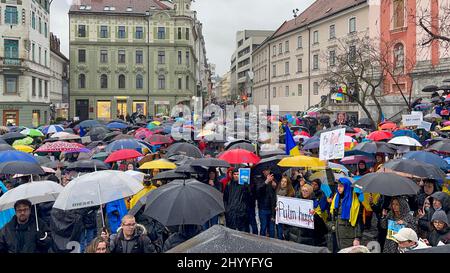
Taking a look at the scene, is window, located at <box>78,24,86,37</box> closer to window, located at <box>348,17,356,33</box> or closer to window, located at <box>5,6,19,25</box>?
window, located at <box>5,6,19,25</box>

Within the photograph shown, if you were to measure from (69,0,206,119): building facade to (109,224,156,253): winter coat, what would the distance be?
56.9 metres

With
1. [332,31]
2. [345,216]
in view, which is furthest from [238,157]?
[332,31]

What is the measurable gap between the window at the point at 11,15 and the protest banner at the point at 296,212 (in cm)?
4255

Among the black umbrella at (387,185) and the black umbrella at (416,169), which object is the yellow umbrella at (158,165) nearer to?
the black umbrella at (387,185)

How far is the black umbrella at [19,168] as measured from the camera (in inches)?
368

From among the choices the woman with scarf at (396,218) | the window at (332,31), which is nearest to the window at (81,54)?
the window at (332,31)

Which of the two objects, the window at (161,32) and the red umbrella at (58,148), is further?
the window at (161,32)

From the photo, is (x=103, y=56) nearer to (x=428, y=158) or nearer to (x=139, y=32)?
(x=139, y=32)

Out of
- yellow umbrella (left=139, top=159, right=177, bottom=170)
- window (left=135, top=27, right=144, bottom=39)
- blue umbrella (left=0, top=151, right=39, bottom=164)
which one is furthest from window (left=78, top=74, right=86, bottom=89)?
yellow umbrella (left=139, top=159, right=177, bottom=170)

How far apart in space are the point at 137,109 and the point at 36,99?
706 inches

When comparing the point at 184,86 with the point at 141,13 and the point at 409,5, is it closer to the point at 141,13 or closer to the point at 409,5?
the point at 141,13

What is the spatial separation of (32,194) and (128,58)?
57961 mm

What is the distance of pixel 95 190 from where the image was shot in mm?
7359
